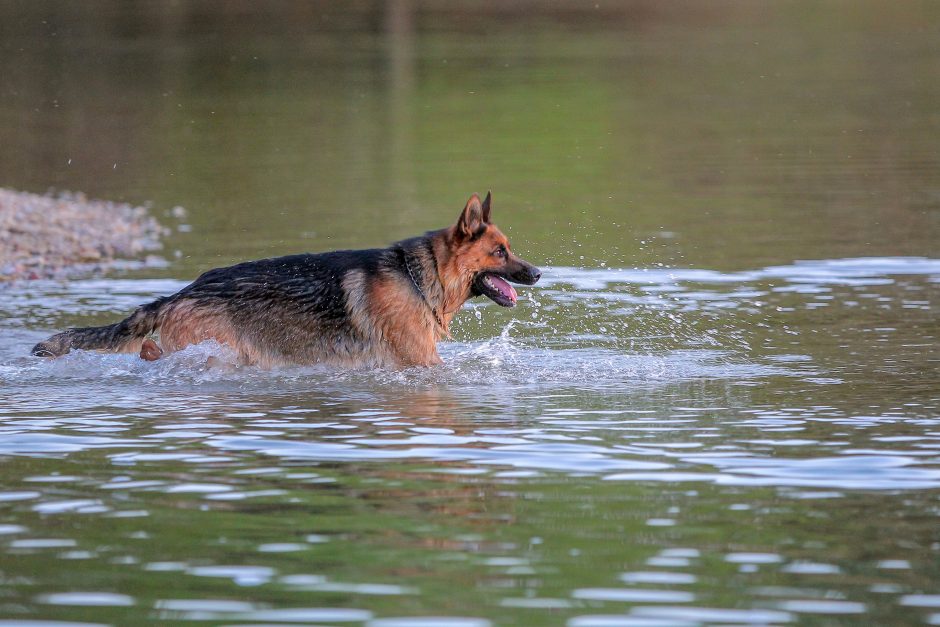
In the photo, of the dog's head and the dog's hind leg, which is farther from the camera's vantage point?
the dog's head

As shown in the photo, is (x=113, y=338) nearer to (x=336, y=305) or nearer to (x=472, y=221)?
(x=336, y=305)

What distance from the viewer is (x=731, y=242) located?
674 inches

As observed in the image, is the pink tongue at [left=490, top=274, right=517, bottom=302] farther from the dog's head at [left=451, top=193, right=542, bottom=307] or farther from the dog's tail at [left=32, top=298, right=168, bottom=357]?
the dog's tail at [left=32, top=298, right=168, bottom=357]

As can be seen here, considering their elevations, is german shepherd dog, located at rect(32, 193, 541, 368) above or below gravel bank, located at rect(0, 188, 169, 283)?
below

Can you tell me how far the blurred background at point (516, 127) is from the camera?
1850 cm

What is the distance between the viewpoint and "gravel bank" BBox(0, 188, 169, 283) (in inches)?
647

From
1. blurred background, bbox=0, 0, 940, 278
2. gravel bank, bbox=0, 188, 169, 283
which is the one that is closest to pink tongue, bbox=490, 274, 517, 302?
blurred background, bbox=0, 0, 940, 278

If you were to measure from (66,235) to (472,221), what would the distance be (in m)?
8.70

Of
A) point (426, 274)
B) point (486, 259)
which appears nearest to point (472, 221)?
point (486, 259)

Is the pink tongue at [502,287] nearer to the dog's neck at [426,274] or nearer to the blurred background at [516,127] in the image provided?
the dog's neck at [426,274]

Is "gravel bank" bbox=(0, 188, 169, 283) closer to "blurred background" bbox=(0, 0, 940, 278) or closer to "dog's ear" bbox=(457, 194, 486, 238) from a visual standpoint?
"blurred background" bbox=(0, 0, 940, 278)

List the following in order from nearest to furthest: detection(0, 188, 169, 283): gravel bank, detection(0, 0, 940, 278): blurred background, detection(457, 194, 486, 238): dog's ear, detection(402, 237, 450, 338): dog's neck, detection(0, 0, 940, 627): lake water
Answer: detection(0, 0, 940, 627): lake water → detection(457, 194, 486, 238): dog's ear → detection(402, 237, 450, 338): dog's neck → detection(0, 188, 169, 283): gravel bank → detection(0, 0, 940, 278): blurred background

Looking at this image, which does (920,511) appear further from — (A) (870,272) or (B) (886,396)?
(A) (870,272)

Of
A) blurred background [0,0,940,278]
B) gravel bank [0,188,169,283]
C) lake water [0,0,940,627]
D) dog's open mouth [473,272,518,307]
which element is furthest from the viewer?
blurred background [0,0,940,278]
